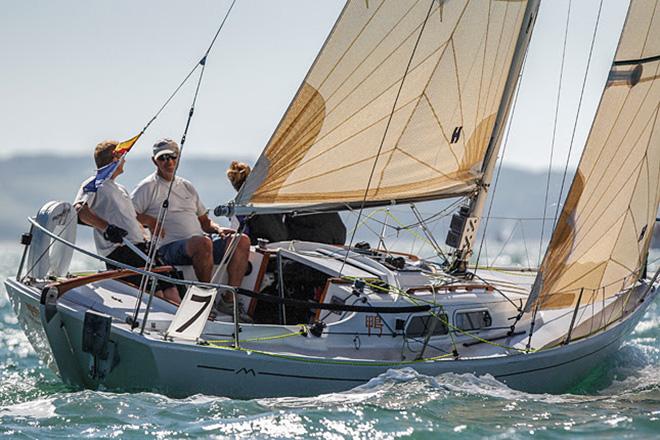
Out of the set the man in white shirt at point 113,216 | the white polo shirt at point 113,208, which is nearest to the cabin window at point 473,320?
the man in white shirt at point 113,216

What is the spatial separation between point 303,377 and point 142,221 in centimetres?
222

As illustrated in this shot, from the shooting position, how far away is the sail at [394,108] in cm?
943

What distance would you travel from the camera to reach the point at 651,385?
398 inches

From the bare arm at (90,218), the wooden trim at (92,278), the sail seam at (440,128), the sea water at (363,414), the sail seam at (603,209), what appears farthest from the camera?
the sail seam at (440,128)

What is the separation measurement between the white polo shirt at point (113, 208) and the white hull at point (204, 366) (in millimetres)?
812

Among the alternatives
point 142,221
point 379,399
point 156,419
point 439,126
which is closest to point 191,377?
point 156,419

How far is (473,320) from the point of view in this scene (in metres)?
9.53

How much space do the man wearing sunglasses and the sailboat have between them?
12.3 inches

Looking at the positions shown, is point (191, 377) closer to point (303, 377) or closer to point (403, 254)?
point (303, 377)

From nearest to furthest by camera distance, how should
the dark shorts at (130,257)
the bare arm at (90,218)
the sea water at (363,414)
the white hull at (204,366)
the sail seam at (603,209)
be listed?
the sea water at (363,414) < the white hull at (204,366) < the bare arm at (90,218) < the dark shorts at (130,257) < the sail seam at (603,209)

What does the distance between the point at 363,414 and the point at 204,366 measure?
122 centimetres

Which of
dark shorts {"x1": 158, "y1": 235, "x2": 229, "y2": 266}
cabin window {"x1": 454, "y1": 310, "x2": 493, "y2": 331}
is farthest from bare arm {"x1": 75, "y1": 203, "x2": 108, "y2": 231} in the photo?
cabin window {"x1": 454, "y1": 310, "x2": 493, "y2": 331}

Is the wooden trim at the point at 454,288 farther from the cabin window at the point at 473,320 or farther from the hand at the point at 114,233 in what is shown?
the hand at the point at 114,233

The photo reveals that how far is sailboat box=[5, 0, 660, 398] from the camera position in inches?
329
